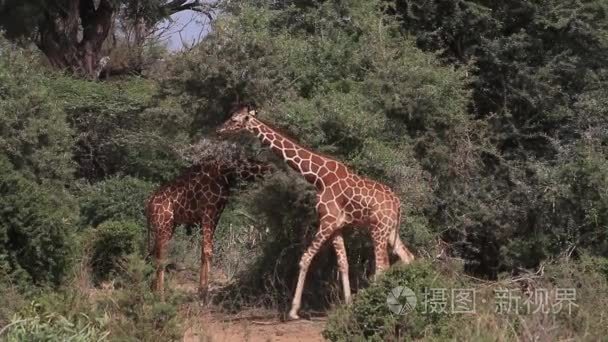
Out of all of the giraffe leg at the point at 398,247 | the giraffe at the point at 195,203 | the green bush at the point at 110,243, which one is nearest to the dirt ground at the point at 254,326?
the giraffe at the point at 195,203

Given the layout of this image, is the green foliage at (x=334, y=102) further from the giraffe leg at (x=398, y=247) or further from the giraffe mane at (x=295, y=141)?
the giraffe leg at (x=398, y=247)

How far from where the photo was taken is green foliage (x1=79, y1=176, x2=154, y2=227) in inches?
677

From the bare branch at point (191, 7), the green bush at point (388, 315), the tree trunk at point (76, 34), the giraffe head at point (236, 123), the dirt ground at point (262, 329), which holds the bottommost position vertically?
the dirt ground at point (262, 329)

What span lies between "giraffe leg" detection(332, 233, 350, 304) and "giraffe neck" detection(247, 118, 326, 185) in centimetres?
71

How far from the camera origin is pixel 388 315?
26.0ft

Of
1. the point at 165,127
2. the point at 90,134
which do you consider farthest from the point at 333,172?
the point at 90,134

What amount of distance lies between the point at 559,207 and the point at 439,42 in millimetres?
3522

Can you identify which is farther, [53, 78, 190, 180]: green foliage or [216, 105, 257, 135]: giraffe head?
[53, 78, 190, 180]: green foliage

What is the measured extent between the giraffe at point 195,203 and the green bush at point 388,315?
3998mm

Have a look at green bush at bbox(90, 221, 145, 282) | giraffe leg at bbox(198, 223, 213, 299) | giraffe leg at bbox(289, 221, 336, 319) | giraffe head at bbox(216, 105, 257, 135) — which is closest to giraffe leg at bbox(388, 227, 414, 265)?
giraffe leg at bbox(289, 221, 336, 319)

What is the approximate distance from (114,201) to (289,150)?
24.1ft

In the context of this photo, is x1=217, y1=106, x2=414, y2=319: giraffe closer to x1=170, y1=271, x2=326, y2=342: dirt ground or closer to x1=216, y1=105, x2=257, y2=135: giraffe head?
x1=216, y1=105, x2=257, y2=135: giraffe head

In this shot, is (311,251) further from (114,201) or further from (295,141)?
(114,201)

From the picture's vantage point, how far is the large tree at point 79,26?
2381cm
